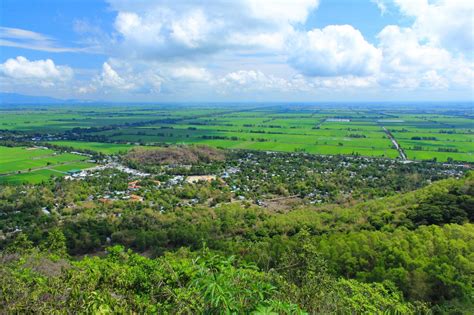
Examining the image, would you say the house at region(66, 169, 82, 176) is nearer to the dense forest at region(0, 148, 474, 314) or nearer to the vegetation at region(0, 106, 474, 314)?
the vegetation at region(0, 106, 474, 314)

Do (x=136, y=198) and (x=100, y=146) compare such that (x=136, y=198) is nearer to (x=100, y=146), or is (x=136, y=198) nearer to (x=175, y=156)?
(x=175, y=156)

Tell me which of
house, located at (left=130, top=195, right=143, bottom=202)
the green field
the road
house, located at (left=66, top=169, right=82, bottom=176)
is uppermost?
the road

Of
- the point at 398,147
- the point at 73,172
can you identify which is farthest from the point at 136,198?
the point at 398,147

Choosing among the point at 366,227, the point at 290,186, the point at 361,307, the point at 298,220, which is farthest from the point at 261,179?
the point at 361,307

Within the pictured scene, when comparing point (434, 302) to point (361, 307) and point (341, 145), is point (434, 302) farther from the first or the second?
point (341, 145)

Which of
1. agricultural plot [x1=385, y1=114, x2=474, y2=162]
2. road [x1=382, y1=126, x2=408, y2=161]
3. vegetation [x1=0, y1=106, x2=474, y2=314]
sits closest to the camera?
vegetation [x1=0, y1=106, x2=474, y2=314]

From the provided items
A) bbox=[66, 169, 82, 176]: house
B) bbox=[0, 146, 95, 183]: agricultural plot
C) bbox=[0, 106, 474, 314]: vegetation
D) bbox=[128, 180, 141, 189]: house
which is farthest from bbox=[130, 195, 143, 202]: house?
bbox=[66, 169, 82, 176]: house
